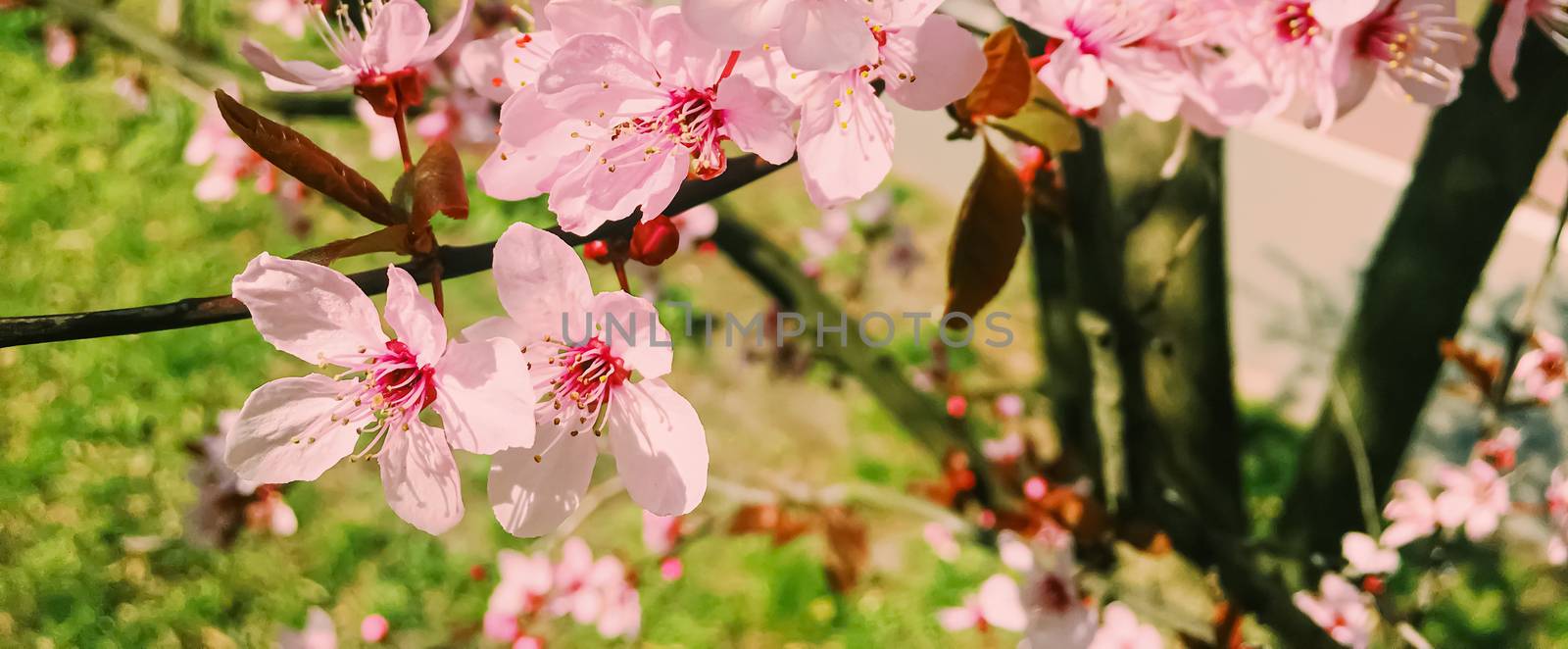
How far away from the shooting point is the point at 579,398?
71 cm

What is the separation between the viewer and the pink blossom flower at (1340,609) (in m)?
1.45

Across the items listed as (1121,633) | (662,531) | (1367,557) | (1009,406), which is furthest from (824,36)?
(1009,406)

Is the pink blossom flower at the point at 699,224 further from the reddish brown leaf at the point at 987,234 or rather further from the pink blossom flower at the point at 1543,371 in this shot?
the pink blossom flower at the point at 1543,371

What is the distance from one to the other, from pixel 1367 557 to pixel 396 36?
5.49ft

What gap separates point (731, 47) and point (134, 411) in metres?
2.84

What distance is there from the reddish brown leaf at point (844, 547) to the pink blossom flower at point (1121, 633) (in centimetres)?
78

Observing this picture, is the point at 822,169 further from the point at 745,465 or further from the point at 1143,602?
the point at 745,465

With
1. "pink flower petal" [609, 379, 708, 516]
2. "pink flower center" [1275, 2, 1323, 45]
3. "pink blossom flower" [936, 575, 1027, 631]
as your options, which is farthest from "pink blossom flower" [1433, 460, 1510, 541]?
"pink flower petal" [609, 379, 708, 516]

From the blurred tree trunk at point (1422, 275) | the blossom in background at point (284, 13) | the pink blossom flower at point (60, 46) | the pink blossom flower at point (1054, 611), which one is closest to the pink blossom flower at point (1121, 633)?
the pink blossom flower at point (1054, 611)

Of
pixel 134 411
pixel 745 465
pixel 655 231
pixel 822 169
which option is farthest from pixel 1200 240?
pixel 134 411

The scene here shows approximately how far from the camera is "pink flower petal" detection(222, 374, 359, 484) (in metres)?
0.64

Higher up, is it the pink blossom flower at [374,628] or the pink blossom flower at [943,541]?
the pink blossom flower at [374,628]

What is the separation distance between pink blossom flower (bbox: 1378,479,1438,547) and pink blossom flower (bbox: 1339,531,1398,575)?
0.46 feet

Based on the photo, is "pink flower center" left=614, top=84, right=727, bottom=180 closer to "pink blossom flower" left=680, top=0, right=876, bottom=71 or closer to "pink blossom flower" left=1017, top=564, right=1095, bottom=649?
"pink blossom flower" left=680, top=0, right=876, bottom=71
